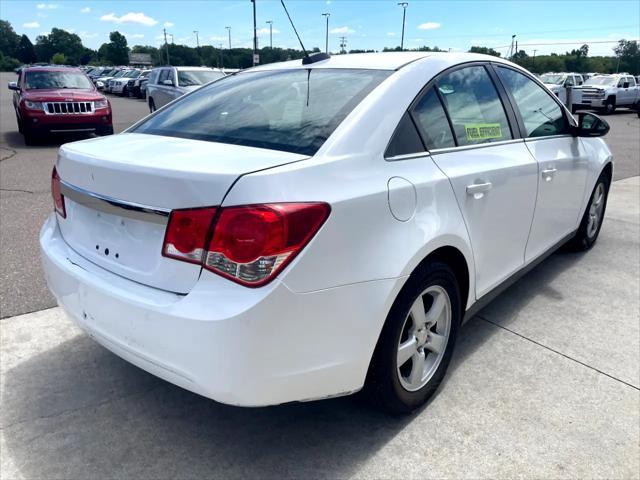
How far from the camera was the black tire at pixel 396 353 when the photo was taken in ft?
7.32

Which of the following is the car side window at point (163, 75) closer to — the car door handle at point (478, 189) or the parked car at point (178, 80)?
the parked car at point (178, 80)

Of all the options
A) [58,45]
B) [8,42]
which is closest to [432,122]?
[58,45]

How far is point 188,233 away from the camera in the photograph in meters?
1.90

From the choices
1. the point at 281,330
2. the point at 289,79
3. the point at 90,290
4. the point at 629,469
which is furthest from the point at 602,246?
the point at 90,290

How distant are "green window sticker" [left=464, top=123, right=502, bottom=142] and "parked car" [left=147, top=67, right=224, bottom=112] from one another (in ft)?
38.5

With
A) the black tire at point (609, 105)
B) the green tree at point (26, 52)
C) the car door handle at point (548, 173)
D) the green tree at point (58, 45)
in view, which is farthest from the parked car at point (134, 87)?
the green tree at point (26, 52)

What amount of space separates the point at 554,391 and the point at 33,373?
2774 mm

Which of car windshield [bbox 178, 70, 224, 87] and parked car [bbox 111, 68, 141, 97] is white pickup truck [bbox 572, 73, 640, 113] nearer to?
car windshield [bbox 178, 70, 224, 87]

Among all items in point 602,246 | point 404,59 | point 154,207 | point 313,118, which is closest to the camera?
point 154,207

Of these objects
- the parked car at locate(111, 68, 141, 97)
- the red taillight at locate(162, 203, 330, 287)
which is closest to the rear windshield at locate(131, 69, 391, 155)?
the red taillight at locate(162, 203, 330, 287)

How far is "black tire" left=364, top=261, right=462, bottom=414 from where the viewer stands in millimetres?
2232

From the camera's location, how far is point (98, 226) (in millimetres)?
2283

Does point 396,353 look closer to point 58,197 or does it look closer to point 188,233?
point 188,233

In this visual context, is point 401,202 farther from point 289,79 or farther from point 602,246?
point 602,246
